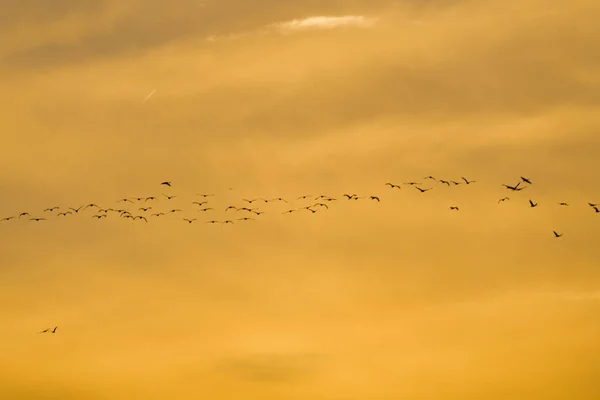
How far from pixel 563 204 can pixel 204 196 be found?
51337mm

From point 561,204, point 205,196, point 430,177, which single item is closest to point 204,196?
point 205,196

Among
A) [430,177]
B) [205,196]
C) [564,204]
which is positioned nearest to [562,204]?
[564,204]

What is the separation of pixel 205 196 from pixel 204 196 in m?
0.88

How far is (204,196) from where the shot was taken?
631ft

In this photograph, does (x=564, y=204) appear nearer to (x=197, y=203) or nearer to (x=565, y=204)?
(x=565, y=204)

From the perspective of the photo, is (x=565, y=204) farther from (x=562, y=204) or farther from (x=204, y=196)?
(x=204, y=196)

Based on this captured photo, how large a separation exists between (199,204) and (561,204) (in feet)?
169

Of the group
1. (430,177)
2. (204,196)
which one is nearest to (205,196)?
(204,196)

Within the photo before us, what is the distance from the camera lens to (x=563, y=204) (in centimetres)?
19788

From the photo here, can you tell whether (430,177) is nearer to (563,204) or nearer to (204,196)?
(563,204)

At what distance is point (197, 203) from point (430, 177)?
3380 centimetres

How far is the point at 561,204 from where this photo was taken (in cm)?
19625

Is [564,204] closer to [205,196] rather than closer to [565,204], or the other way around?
[565,204]

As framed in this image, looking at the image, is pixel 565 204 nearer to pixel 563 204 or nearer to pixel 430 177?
pixel 563 204
